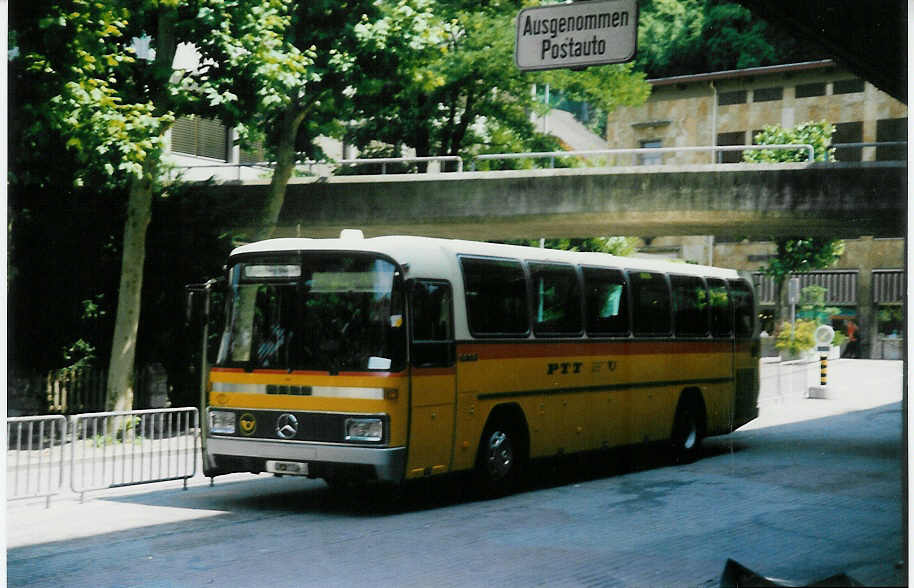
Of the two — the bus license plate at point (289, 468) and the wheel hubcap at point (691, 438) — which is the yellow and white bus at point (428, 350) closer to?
the bus license plate at point (289, 468)

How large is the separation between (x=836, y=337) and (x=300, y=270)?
486 centimetres

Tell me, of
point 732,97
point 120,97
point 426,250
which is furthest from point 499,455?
point 120,97

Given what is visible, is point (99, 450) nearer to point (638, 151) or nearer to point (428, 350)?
point (428, 350)

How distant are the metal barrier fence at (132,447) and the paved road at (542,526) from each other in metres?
0.19

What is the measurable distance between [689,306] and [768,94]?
5.58 metres

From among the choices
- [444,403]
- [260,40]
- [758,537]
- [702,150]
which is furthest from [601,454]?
[260,40]

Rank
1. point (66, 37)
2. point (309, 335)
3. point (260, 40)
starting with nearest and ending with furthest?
point (309, 335), point (66, 37), point (260, 40)

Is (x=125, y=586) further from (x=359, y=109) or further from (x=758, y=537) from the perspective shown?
(x=359, y=109)

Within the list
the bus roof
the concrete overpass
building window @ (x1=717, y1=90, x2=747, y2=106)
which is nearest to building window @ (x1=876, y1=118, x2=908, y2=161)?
the concrete overpass

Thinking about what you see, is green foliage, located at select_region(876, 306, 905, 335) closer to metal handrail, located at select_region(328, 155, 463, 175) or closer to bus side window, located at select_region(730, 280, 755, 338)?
bus side window, located at select_region(730, 280, 755, 338)

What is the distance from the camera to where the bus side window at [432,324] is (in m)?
11.3

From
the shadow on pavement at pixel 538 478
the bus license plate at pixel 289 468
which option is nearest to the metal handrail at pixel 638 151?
the shadow on pavement at pixel 538 478

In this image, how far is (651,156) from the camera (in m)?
9.95

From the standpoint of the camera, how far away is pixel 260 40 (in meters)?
15.4
